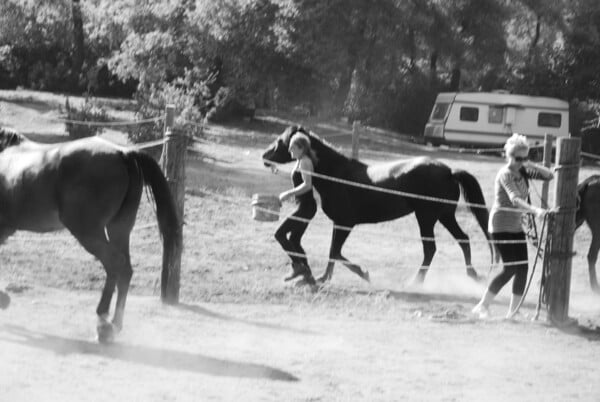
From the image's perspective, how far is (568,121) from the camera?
40062mm

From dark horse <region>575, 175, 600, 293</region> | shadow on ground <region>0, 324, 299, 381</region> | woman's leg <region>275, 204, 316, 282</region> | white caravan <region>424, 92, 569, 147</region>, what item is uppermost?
white caravan <region>424, 92, 569, 147</region>

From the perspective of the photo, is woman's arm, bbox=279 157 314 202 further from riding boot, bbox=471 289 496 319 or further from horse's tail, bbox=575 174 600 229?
horse's tail, bbox=575 174 600 229

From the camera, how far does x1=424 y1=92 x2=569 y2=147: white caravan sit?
38.5 m

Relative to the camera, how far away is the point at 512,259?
8984 mm

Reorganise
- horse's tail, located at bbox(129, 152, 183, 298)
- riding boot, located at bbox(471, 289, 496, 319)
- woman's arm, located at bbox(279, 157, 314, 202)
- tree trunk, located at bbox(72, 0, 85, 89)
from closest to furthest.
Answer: horse's tail, located at bbox(129, 152, 183, 298)
riding boot, located at bbox(471, 289, 496, 319)
woman's arm, located at bbox(279, 157, 314, 202)
tree trunk, located at bbox(72, 0, 85, 89)

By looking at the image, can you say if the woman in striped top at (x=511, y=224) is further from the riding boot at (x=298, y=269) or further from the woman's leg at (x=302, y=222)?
the woman's leg at (x=302, y=222)

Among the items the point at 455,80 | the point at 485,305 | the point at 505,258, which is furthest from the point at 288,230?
the point at 455,80

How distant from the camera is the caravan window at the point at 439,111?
38.8 metres

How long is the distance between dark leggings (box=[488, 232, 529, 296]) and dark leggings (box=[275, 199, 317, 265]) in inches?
94.5

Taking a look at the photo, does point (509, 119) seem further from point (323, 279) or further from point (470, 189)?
point (323, 279)

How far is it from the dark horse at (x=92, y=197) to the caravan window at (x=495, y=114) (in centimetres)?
3182

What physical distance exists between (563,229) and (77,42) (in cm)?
3670

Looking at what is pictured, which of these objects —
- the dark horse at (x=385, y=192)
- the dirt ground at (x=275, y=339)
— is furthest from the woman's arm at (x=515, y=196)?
the dark horse at (x=385, y=192)

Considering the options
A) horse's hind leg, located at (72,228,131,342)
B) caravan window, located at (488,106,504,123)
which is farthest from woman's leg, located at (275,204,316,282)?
caravan window, located at (488,106,504,123)
